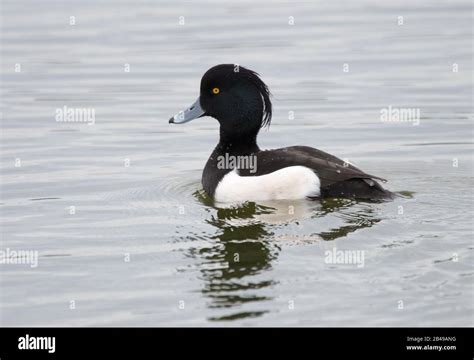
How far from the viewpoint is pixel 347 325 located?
8.14 m

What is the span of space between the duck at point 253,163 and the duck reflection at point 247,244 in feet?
0.45

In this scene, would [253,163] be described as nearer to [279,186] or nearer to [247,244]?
[279,186]

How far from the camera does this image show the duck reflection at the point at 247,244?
349 inches

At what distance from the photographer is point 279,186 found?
38.2 ft

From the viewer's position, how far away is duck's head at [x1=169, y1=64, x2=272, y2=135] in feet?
40.7

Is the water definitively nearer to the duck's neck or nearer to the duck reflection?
the duck reflection

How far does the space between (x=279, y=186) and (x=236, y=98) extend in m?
1.38

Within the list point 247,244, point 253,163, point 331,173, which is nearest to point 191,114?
point 253,163

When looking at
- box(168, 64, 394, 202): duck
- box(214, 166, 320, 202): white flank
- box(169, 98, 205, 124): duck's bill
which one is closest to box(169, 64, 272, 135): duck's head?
box(168, 64, 394, 202): duck

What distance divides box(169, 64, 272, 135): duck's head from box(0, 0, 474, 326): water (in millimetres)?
941

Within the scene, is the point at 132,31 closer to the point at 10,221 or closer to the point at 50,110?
the point at 50,110

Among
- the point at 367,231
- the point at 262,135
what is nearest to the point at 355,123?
the point at 262,135

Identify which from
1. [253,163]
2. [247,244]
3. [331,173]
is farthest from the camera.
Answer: [253,163]

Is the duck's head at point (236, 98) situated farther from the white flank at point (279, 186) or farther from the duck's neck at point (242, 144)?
the white flank at point (279, 186)
